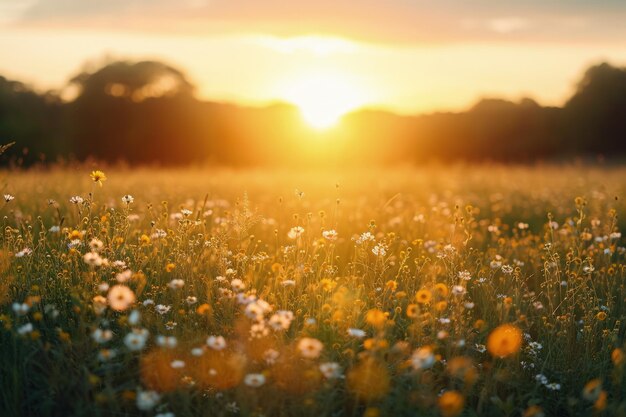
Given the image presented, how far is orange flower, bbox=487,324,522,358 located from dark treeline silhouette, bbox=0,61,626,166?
62.3 ft

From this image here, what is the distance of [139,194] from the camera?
24.2ft

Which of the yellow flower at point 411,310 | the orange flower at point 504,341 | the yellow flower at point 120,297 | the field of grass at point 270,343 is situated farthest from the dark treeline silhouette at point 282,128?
the yellow flower at point 120,297

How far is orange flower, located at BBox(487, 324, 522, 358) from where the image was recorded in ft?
9.70

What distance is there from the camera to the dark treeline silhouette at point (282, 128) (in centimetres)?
2359

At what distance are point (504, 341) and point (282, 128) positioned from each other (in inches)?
938

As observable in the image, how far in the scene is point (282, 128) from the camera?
26.3 meters

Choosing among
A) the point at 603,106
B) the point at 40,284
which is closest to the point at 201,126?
the point at 603,106

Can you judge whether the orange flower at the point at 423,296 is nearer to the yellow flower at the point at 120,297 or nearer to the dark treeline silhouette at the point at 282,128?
the yellow flower at the point at 120,297

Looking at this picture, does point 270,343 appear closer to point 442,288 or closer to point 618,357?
point 442,288

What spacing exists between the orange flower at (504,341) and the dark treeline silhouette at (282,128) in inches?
747

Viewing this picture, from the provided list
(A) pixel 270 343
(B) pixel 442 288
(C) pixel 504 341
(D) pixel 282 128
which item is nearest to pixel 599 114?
(D) pixel 282 128

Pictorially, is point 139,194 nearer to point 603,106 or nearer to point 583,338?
point 583,338

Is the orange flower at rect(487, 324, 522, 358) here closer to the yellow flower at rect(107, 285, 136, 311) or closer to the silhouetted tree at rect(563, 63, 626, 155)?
the yellow flower at rect(107, 285, 136, 311)

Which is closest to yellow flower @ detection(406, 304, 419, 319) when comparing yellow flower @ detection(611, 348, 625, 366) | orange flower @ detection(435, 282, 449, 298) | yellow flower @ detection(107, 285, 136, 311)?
orange flower @ detection(435, 282, 449, 298)
